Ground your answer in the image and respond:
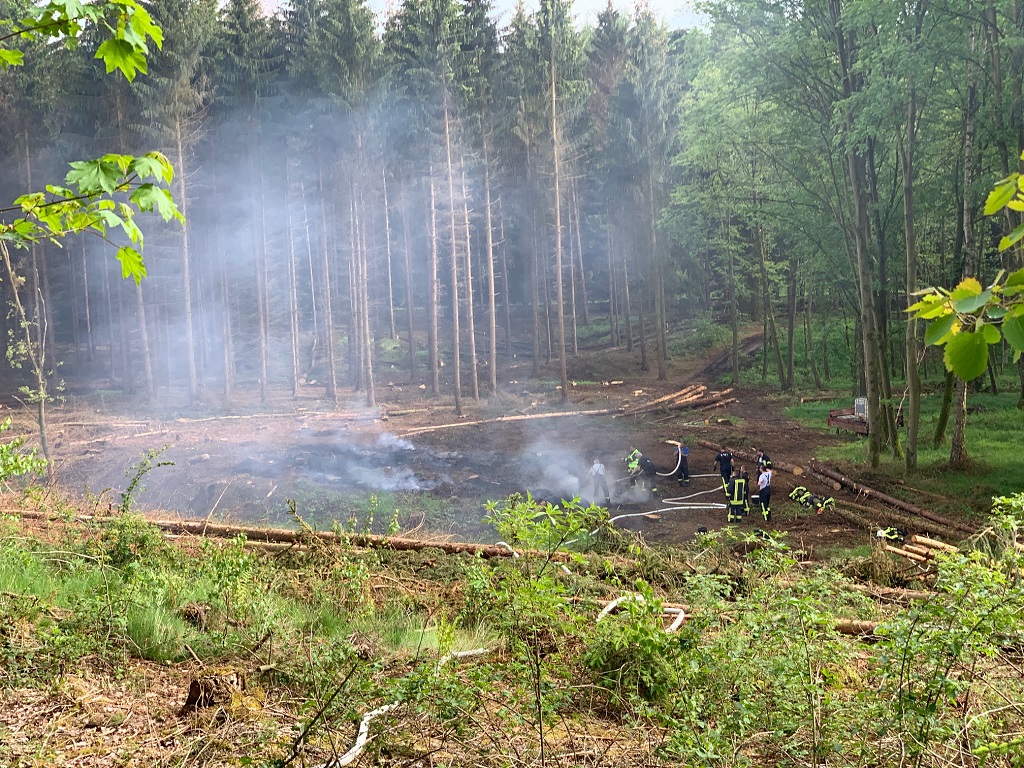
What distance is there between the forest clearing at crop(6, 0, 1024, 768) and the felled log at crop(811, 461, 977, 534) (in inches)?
6.3

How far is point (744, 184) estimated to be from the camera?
2545 centimetres

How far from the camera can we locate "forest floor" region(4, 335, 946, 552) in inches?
556

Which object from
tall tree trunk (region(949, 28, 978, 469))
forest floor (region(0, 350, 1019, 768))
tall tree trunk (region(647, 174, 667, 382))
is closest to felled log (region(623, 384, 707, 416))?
tall tree trunk (region(647, 174, 667, 382))

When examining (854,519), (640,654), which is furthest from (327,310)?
(640,654)

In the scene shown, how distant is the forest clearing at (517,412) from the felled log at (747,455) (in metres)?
0.26

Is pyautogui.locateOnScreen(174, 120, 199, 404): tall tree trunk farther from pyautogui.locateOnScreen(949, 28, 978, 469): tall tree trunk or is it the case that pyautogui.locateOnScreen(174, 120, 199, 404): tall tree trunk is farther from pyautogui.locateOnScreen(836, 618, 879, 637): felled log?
pyautogui.locateOnScreen(836, 618, 879, 637): felled log

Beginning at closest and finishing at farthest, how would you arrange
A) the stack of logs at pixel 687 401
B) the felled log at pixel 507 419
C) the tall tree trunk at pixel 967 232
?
1. the tall tree trunk at pixel 967 232
2. the felled log at pixel 507 419
3. the stack of logs at pixel 687 401

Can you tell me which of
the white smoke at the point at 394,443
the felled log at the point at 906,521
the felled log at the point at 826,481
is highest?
the white smoke at the point at 394,443

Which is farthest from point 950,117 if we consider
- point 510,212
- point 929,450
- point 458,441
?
point 510,212

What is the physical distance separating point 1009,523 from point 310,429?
2265 cm

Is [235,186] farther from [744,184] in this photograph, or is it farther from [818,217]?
[818,217]

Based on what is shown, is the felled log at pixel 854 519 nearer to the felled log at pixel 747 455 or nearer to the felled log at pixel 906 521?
the felled log at pixel 906 521

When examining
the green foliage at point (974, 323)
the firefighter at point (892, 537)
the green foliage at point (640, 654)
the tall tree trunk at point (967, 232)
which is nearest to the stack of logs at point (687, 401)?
the tall tree trunk at point (967, 232)

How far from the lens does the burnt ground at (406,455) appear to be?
14.3 meters
